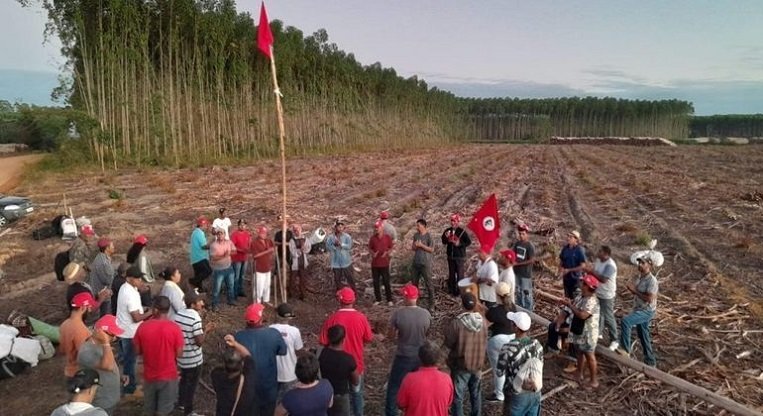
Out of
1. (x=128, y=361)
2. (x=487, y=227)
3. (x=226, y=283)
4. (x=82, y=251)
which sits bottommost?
(x=128, y=361)

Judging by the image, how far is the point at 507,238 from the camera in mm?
18281

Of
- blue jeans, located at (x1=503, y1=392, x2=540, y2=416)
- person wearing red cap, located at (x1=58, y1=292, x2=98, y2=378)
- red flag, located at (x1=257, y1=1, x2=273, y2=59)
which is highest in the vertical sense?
red flag, located at (x1=257, y1=1, x2=273, y2=59)

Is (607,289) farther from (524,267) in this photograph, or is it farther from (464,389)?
(464,389)

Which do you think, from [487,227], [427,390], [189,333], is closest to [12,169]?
[189,333]

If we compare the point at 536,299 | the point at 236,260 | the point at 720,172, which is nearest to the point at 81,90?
the point at 236,260

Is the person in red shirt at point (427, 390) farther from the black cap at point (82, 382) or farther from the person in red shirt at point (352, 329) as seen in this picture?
the black cap at point (82, 382)

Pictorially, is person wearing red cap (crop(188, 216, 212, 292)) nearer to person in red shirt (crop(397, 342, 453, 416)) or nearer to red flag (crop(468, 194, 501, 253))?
red flag (crop(468, 194, 501, 253))

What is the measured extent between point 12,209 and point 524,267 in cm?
1889

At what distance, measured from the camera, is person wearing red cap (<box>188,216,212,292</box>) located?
36.9ft

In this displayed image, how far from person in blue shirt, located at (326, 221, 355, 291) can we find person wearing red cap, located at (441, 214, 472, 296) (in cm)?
209

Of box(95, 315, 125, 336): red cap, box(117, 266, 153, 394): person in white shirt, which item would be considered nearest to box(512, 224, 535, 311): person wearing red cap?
box(117, 266, 153, 394): person in white shirt

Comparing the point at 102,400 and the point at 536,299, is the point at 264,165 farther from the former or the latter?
the point at 102,400

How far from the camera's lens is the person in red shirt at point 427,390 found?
561 cm

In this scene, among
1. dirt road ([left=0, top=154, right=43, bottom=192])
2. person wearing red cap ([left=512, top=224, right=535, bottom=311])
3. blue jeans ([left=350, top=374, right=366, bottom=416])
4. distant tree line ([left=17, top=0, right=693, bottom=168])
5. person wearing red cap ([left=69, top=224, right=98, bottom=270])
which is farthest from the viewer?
distant tree line ([left=17, top=0, right=693, bottom=168])
